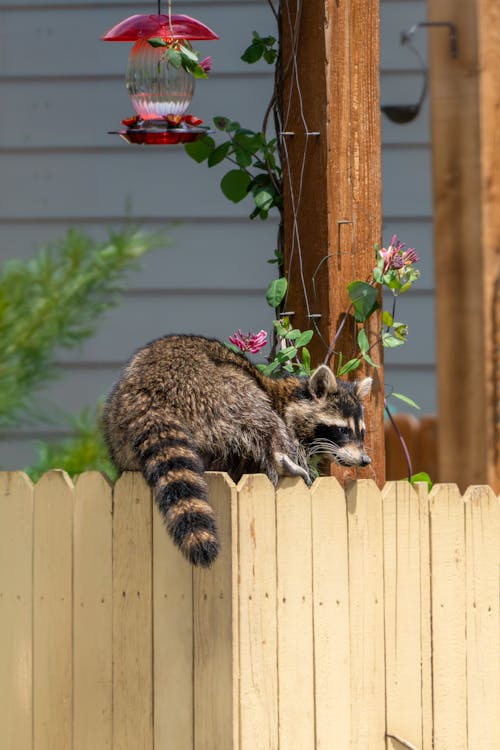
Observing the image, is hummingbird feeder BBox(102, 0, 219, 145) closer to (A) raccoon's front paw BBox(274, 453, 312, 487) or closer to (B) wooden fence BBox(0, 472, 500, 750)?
(A) raccoon's front paw BBox(274, 453, 312, 487)

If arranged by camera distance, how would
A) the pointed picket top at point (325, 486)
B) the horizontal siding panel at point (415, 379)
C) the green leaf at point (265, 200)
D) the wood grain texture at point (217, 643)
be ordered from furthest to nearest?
the horizontal siding panel at point (415, 379) < the green leaf at point (265, 200) < the pointed picket top at point (325, 486) < the wood grain texture at point (217, 643)

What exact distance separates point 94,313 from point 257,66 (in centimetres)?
165

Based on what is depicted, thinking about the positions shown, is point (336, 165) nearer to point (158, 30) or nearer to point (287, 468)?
point (158, 30)

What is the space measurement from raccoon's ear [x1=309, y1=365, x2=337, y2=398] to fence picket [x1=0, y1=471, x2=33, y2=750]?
94cm

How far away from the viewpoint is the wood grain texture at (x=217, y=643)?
3629mm

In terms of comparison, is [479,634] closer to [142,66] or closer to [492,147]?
[492,147]

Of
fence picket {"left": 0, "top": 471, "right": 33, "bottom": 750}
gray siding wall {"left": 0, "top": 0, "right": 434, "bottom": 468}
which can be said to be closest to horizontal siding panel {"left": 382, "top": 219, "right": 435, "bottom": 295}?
gray siding wall {"left": 0, "top": 0, "right": 434, "bottom": 468}

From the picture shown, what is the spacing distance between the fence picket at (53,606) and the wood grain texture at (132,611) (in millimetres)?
138

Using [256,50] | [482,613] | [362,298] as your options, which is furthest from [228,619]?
[256,50]

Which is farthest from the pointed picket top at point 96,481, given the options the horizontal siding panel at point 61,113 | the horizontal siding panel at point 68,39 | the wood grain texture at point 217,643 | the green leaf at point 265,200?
the horizontal siding panel at point 68,39

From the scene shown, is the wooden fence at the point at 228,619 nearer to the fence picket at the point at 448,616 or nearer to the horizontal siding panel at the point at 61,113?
the fence picket at the point at 448,616

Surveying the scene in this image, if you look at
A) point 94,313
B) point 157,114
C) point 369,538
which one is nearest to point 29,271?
point 94,313

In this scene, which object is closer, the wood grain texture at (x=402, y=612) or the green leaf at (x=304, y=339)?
the wood grain texture at (x=402, y=612)

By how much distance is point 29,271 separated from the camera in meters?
5.34
